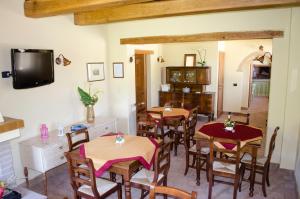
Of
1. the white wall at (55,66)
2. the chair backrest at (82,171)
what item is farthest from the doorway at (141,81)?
the chair backrest at (82,171)

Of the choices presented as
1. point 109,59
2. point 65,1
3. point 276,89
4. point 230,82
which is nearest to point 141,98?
point 109,59

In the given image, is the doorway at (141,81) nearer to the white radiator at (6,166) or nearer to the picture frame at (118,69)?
the picture frame at (118,69)

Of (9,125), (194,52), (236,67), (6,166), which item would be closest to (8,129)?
(9,125)

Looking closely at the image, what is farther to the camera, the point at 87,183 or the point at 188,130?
the point at 188,130

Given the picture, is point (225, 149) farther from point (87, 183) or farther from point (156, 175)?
point (87, 183)

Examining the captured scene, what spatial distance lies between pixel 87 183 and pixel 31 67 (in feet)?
6.69

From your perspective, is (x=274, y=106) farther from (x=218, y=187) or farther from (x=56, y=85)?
(x=56, y=85)

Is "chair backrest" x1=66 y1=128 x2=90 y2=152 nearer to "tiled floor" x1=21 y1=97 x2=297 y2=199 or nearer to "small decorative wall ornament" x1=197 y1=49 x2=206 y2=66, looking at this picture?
"tiled floor" x1=21 y1=97 x2=297 y2=199

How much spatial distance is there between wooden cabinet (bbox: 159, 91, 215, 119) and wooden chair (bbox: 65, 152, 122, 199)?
468cm

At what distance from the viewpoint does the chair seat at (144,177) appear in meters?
2.88

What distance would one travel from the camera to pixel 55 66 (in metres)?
4.21

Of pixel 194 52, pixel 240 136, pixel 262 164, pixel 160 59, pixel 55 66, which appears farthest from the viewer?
pixel 160 59

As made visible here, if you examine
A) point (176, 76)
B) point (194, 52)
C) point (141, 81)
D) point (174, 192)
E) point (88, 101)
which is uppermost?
point (194, 52)

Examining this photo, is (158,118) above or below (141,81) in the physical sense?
below
